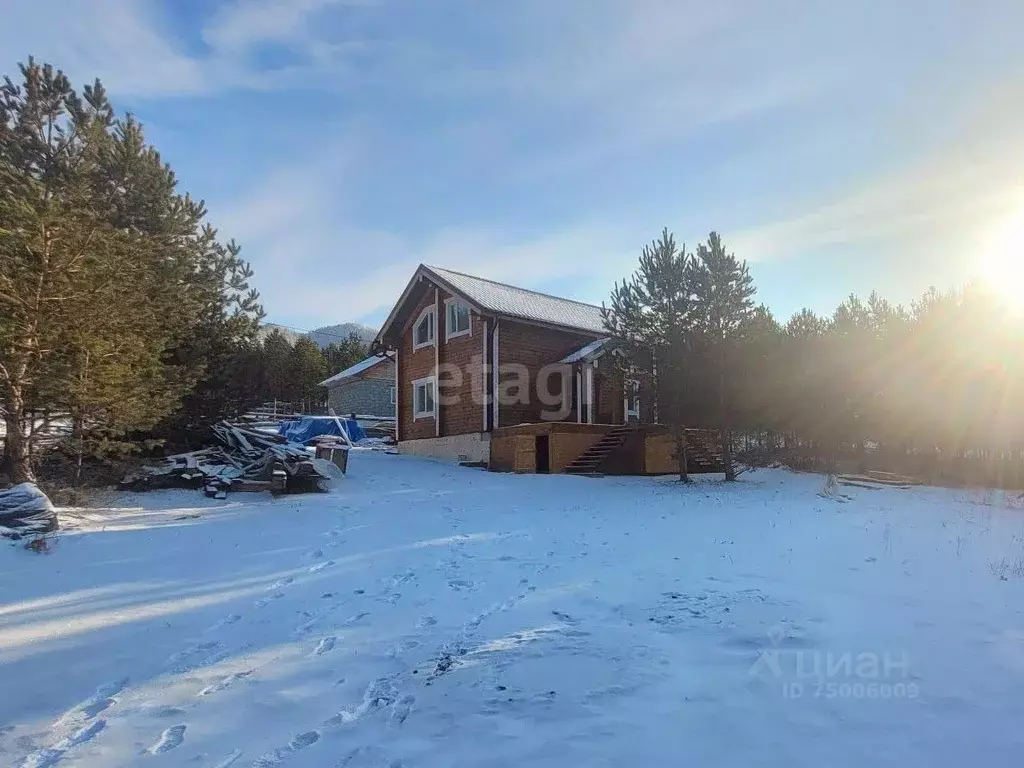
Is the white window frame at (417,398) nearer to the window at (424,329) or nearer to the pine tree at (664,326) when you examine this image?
the window at (424,329)

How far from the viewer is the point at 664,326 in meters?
13.9

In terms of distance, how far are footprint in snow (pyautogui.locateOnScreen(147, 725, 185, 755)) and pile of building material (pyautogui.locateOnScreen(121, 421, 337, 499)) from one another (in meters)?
8.05

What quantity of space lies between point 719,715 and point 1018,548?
599 cm

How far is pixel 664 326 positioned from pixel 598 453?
3980 mm

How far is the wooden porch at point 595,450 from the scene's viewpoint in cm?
1586

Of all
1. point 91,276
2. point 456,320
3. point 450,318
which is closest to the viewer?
point 91,276

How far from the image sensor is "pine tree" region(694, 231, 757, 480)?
531 inches

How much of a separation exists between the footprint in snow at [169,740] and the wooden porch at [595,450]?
12.9 m

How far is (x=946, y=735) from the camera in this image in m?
2.80

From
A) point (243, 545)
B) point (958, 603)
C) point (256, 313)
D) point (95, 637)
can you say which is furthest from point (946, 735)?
point (256, 313)

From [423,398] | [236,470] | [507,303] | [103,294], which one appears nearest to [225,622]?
[103,294]

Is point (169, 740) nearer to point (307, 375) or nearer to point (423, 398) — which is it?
point (423, 398)

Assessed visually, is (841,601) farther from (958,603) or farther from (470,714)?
(470,714)

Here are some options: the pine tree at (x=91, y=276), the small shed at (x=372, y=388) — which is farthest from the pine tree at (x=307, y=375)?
the pine tree at (x=91, y=276)
